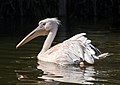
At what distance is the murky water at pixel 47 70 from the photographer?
7.14 meters

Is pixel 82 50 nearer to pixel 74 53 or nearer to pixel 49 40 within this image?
pixel 74 53

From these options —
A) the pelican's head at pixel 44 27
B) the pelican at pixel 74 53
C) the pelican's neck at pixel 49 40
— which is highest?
the pelican's head at pixel 44 27

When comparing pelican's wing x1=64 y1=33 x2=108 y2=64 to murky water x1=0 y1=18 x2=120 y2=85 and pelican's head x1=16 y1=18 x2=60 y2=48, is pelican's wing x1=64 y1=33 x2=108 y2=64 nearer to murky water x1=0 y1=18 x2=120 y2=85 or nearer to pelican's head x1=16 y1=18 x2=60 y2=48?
murky water x1=0 y1=18 x2=120 y2=85

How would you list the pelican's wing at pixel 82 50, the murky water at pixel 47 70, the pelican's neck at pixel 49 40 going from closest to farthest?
the murky water at pixel 47 70 → the pelican's wing at pixel 82 50 → the pelican's neck at pixel 49 40

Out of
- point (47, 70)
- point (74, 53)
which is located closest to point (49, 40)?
point (74, 53)

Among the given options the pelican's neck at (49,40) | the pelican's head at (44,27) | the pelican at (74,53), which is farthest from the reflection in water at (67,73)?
the pelican's head at (44,27)

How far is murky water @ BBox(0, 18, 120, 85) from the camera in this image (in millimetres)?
7137

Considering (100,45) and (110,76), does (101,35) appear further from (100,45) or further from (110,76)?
(110,76)

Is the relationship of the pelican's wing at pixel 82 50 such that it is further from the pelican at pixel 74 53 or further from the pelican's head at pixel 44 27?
the pelican's head at pixel 44 27

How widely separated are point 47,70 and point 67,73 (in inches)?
20.8

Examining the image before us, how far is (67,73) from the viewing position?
779cm

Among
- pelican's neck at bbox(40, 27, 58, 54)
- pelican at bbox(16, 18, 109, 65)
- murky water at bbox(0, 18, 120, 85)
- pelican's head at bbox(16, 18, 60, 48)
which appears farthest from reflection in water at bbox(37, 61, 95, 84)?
pelican's head at bbox(16, 18, 60, 48)

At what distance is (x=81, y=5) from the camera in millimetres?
23266

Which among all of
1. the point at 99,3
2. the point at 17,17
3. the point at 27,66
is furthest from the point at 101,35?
the point at 99,3
